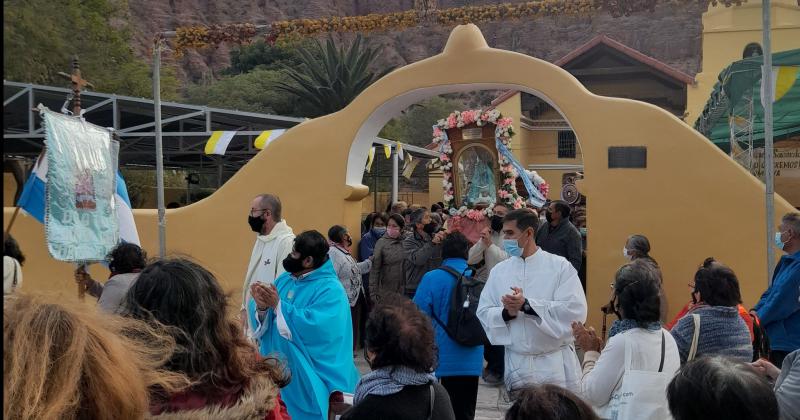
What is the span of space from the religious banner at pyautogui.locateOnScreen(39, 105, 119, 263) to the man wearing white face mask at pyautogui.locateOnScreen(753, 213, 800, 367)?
6.18 metres

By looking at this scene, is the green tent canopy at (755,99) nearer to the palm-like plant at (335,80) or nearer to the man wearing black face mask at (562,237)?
the man wearing black face mask at (562,237)

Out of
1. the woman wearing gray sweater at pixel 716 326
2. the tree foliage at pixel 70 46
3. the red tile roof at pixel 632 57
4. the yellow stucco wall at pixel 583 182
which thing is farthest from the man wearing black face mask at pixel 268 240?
the red tile roof at pixel 632 57

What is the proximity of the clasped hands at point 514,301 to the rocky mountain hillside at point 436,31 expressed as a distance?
63203 millimetres

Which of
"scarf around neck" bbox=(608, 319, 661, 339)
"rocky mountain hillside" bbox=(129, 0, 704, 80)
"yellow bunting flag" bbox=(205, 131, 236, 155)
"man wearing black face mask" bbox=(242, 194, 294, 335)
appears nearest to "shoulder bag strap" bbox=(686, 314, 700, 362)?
"scarf around neck" bbox=(608, 319, 661, 339)

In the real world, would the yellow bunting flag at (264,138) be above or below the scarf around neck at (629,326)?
above

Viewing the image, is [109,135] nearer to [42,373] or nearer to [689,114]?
[42,373]

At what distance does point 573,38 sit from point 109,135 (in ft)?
234

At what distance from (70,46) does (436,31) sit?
2140 inches

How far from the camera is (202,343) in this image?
2.51m

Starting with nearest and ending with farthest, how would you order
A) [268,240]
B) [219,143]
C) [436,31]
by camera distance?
[268,240] → [219,143] → [436,31]

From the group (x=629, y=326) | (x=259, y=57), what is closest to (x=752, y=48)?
(x=629, y=326)

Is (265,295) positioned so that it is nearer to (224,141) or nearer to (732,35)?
(224,141)

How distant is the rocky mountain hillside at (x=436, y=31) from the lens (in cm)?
6756

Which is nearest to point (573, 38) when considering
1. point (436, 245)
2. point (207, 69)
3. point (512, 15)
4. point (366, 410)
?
point (207, 69)
